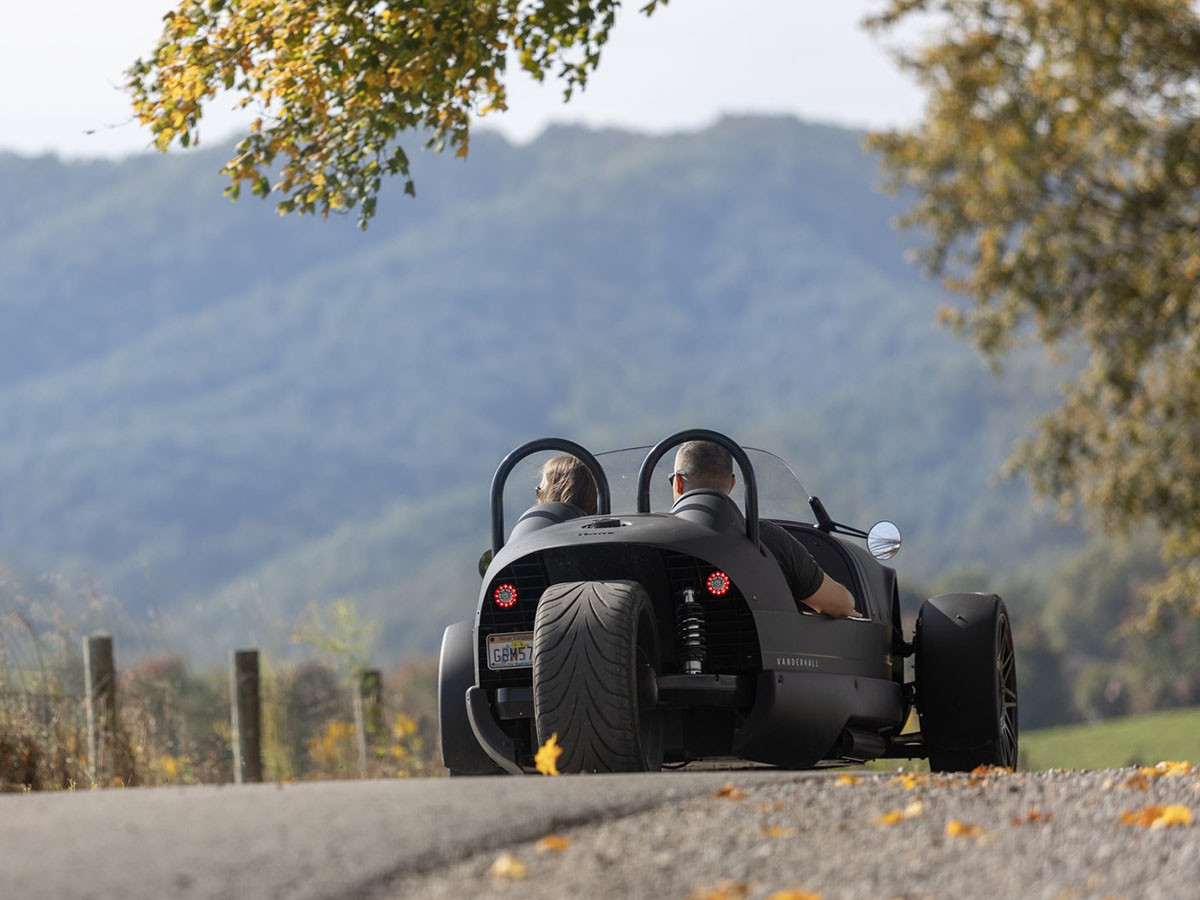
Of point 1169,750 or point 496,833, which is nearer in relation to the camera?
point 496,833

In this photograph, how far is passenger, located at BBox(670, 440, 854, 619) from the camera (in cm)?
708

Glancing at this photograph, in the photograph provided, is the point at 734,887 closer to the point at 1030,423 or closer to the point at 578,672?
the point at 578,672

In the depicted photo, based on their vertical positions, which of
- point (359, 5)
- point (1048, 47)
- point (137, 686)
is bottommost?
point (137, 686)

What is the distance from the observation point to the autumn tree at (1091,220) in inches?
720

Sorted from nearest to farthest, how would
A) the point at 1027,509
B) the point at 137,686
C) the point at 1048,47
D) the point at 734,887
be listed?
the point at 734,887 < the point at 137,686 < the point at 1048,47 < the point at 1027,509

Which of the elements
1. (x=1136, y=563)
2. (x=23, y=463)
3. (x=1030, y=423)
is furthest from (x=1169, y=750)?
(x=23, y=463)

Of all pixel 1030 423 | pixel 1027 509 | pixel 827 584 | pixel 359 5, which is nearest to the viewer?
pixel 827 584

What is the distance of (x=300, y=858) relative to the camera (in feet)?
13.0

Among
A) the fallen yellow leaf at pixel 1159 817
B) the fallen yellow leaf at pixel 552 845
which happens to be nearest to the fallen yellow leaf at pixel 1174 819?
the fallen yellow leaf at pixel 1159 817

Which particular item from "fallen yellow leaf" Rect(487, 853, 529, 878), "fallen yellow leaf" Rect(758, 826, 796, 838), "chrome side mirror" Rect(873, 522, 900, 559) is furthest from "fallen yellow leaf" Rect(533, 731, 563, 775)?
"chrome side mirror" Rect(873, 522, 900, 559)

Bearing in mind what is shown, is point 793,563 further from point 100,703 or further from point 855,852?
point 100,703

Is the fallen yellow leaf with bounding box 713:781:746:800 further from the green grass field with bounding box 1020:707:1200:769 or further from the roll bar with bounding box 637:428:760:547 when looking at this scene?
the green grass field with bounding box 1020:707:1200:769

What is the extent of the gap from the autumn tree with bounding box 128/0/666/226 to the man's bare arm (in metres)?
4.87

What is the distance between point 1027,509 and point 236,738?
640ft
